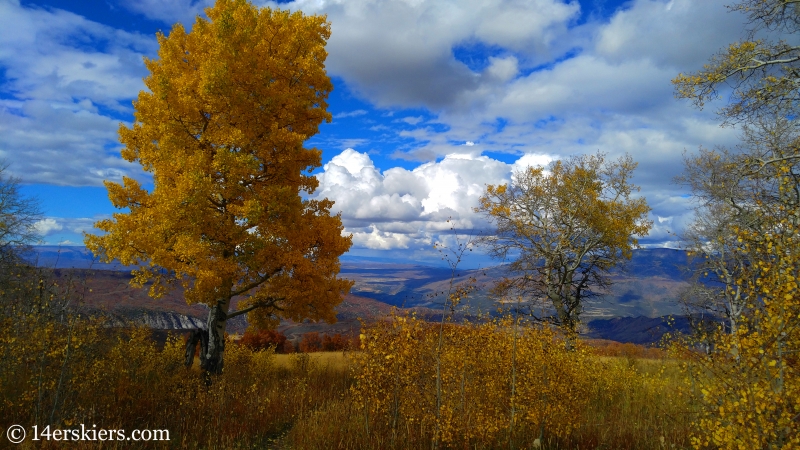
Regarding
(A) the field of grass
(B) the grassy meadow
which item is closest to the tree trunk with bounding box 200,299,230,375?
(A) the field of grass

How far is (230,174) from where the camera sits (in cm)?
1048

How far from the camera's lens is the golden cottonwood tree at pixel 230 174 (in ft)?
34.2

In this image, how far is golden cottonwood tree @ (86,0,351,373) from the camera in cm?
1042

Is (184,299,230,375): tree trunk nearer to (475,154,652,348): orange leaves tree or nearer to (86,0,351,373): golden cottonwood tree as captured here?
(86,0,351,373): golden cottonwood tree

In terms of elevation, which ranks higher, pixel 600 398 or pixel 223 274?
pixel 223 274

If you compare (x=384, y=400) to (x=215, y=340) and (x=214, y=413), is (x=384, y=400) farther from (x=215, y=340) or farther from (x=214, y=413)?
(x=215, y=340)

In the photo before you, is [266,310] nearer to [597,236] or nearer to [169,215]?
[169,215]

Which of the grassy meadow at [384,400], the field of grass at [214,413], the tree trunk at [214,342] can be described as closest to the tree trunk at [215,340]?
the tree trunk at [214,342]

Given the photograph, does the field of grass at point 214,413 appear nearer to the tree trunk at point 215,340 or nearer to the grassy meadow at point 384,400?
the grassy meadow at point 384,400

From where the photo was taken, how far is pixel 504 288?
20141 mm

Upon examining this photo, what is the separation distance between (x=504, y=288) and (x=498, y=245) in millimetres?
2225

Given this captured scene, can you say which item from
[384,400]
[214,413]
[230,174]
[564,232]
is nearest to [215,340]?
[214,413]

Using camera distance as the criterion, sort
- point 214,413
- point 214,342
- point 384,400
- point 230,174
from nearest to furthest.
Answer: point 384,400, point 214,413, point 230,174, point 214,342

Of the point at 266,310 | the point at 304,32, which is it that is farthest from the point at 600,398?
the point at 304,32
